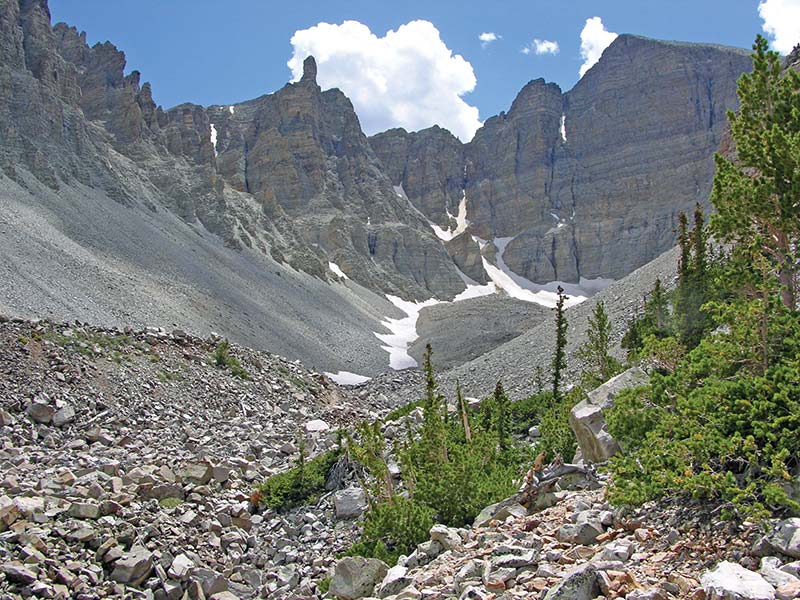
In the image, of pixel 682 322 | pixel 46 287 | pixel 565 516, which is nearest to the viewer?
pixel 565 516

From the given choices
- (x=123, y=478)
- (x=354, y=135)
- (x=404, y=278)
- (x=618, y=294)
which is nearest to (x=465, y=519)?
(x=123, y=478)

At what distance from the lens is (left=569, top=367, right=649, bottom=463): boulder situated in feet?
42.1

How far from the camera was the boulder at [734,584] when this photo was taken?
228 inches

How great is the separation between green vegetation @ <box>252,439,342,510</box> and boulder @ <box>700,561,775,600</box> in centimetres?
1330

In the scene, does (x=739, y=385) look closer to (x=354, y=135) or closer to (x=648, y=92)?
(x=354, y=135)

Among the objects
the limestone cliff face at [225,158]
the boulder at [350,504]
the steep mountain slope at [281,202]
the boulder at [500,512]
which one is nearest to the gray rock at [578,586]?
the boulder at [500,512]

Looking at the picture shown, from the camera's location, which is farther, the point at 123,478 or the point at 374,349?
the point at 374,349

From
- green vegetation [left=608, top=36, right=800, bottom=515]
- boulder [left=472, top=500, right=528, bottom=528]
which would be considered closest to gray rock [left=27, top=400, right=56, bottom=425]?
boulder [left=472, top=500, right=528, bottom=528]

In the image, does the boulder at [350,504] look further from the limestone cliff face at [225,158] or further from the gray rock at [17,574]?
the limestone cliff face at [225,158]

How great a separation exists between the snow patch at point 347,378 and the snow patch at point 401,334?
25.4 ft

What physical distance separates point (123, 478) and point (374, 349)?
56121mm

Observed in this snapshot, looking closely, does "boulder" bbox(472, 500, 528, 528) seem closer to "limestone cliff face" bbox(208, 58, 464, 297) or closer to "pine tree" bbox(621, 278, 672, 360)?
"pine tree" bbox(621, 278, 672, 360)

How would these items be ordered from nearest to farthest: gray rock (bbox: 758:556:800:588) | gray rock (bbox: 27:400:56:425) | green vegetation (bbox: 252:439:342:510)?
gray rock (bbox: 758:556:800:588) < green vegetation (bbox: 252:439:342:510) < gray rock (bbox: 27:400:56:425)

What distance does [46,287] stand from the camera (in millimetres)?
40375
